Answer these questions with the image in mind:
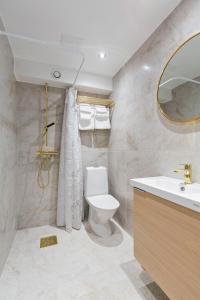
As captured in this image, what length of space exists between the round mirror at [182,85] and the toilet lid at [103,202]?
116cm

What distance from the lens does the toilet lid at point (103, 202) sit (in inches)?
72.2

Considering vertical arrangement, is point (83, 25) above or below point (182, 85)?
above

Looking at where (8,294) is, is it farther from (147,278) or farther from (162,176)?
(162,176)

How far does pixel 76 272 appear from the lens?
1425 millimetres

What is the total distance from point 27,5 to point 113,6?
72 cm

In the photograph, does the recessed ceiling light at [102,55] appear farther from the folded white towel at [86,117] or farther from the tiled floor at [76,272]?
the tiled floor at [76,272]

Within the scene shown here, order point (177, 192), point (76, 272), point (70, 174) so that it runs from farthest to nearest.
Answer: point (70, 174), point (76, 272), point (177, 192)

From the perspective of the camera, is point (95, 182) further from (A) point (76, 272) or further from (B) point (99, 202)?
(A) point (76, 272)

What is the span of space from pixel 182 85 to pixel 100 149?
5.08 feet

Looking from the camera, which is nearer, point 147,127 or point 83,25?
point 83,25

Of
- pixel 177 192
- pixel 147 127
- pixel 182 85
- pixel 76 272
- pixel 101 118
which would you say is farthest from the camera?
pixel 101 118

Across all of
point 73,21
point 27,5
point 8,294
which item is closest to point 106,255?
point 8,294

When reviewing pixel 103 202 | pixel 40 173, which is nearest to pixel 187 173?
pixel 103 202

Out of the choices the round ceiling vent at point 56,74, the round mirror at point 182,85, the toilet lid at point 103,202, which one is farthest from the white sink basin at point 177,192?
the round ceiling vent at point 56,74
